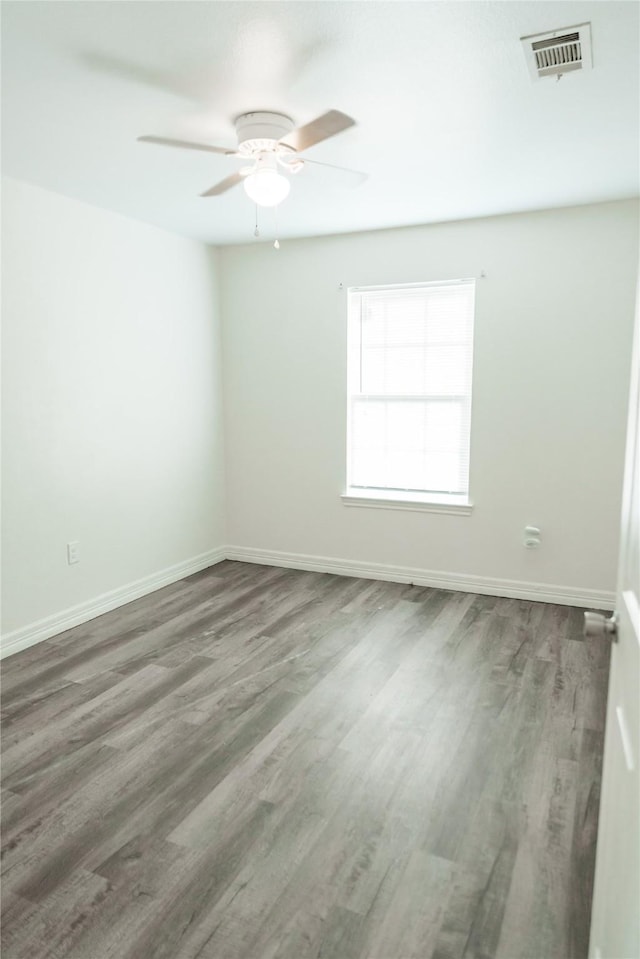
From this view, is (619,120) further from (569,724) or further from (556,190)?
(569,724)

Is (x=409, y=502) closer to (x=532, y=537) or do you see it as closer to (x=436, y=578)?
(x=436, y=578)

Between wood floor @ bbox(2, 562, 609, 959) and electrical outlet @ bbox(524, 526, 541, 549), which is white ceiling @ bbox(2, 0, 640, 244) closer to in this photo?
electrical outlet @ bbox(524, 526, 541, 549)

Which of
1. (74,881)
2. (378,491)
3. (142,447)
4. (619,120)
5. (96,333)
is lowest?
(74,881)

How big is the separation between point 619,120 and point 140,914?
327 centimetres

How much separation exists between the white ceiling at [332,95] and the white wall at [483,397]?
0.48 metres

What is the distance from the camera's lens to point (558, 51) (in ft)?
6.47

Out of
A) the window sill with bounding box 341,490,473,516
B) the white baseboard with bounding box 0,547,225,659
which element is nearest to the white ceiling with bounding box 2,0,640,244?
the window sill with bounding box 341,490,473,516

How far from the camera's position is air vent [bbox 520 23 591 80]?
188 cm

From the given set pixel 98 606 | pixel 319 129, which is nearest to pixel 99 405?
pixel 98 606

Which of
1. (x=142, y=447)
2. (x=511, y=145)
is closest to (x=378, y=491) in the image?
(x=142, y=447)

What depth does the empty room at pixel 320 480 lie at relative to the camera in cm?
175

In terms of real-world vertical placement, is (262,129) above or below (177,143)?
above

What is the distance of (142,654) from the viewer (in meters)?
3.32

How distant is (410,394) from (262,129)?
231cm
